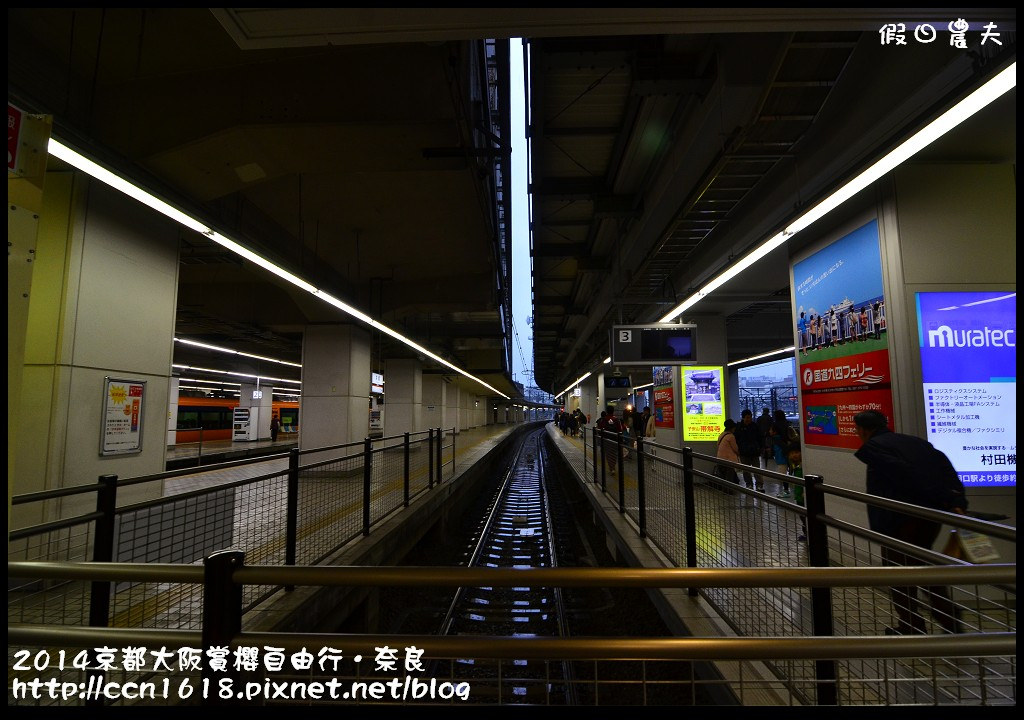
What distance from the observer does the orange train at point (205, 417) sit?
18641 mm

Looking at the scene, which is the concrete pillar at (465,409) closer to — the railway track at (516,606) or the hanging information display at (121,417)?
the railway track at (516,606)

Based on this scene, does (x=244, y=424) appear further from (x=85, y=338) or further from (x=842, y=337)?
(x=842, y=337)

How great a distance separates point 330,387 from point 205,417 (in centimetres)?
1346

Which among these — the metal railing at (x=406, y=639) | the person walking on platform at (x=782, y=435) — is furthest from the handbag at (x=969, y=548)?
the person walking on platform at (x=782, y=435)

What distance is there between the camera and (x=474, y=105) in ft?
18.0

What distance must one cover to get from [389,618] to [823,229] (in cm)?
670

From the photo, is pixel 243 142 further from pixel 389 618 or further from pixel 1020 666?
pixel 1020 666

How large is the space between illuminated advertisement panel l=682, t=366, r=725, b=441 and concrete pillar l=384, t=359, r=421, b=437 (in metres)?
11.9

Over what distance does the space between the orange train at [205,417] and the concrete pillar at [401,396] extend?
6.99 meters

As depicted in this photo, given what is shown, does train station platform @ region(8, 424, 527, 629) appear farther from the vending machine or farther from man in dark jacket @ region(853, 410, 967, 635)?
the vending machine

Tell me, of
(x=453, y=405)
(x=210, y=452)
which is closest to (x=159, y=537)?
(x=210, y=452)

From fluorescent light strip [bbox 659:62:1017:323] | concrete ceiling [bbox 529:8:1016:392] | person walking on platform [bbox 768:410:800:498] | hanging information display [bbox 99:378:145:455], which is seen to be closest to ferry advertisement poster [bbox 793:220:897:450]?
concrete ceiling [bbox 529:8:1016:392]

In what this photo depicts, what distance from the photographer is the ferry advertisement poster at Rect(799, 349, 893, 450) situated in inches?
169

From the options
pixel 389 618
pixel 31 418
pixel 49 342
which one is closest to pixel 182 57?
pixel 49 342
